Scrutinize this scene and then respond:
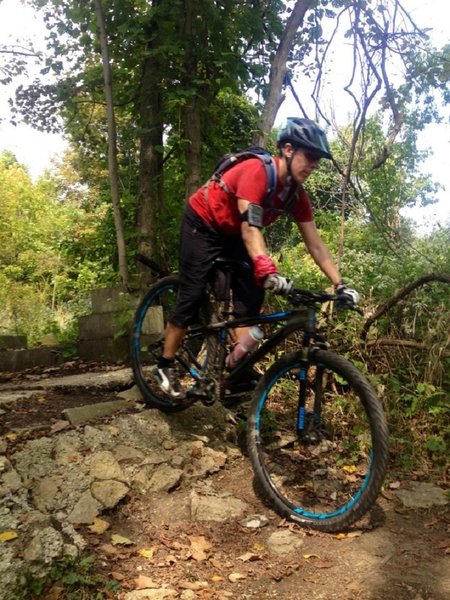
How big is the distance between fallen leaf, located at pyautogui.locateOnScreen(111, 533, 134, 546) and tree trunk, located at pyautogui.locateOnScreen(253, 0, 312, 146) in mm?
3653

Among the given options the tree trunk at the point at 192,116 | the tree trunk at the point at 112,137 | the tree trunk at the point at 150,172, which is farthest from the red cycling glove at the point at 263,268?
the tree trunk at the point at 150,172

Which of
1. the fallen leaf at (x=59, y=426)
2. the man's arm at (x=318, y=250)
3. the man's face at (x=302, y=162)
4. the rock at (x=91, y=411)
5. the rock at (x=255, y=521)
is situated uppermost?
the man's face at (x=302, y=162)

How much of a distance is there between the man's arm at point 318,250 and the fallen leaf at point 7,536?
2.14 metres

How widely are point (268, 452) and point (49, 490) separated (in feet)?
4.23

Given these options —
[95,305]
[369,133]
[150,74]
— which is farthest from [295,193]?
[369,133]

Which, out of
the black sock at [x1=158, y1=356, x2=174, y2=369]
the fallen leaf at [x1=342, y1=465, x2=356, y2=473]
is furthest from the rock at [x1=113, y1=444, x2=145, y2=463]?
the fallen leaf at [x1=342, y1=465, x2=356, y2=473]

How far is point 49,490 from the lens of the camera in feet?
9.38

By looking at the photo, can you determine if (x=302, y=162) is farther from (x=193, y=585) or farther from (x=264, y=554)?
(x=193, y=585)

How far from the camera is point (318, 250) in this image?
3.36m

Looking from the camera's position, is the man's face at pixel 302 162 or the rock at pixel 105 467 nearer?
the man's face at pixel 302 162

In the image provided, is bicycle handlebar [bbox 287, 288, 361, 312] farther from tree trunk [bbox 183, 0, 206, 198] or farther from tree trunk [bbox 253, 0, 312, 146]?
tree trunk [bbox 253, 0, 312, 146]

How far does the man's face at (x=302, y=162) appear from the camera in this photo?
9.61 ft

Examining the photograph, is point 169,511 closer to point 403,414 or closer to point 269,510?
point 269,510

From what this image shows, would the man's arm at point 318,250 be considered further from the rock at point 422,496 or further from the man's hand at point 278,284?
the rock at point 422,496
